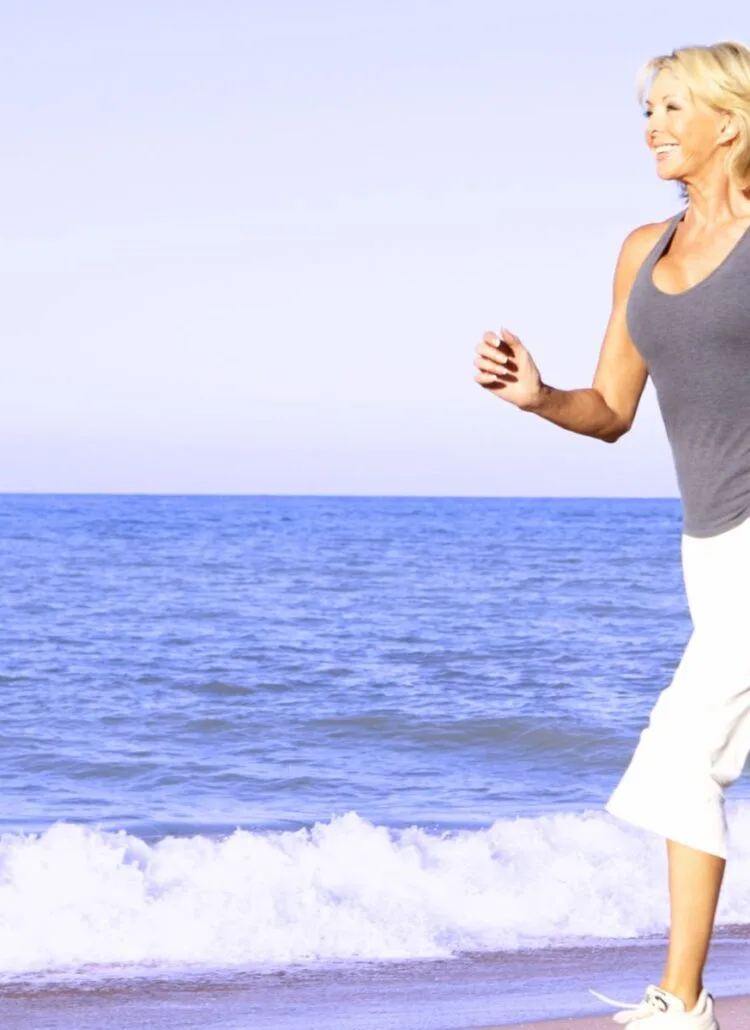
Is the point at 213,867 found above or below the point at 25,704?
above

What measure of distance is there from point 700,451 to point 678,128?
0.59 meters

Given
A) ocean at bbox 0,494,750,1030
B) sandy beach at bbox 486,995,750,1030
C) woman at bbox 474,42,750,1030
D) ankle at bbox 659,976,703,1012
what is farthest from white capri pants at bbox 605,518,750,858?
ocean at bbox 0,494,750,1030

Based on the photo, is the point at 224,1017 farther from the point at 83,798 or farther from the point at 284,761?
the point at 284,761

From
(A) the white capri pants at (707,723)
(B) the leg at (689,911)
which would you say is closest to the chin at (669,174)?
(A) the white capri pants at (707,723)

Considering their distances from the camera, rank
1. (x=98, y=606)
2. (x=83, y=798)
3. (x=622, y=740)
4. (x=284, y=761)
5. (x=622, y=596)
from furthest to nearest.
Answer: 1. (x=622, y=596)
2. (x=98, y=606)
3. (x=622, y=740)
4. (x=284, y=761)
5. (x=83, y=798)

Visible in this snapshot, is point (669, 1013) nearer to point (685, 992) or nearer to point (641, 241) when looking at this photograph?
Answer: point (685, 992)

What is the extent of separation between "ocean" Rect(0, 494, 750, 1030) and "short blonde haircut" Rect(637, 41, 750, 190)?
2.21 metres

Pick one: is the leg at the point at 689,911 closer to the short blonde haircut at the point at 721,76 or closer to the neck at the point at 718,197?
the neck at the point at 718,197

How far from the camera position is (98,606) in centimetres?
2233

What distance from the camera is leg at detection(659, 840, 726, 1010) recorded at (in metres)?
2.68

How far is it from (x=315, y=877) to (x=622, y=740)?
5536mm

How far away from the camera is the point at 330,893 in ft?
17.5

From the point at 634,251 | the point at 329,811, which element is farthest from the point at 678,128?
the point at 329,811

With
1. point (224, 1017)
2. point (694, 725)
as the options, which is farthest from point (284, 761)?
point (694, 725)
